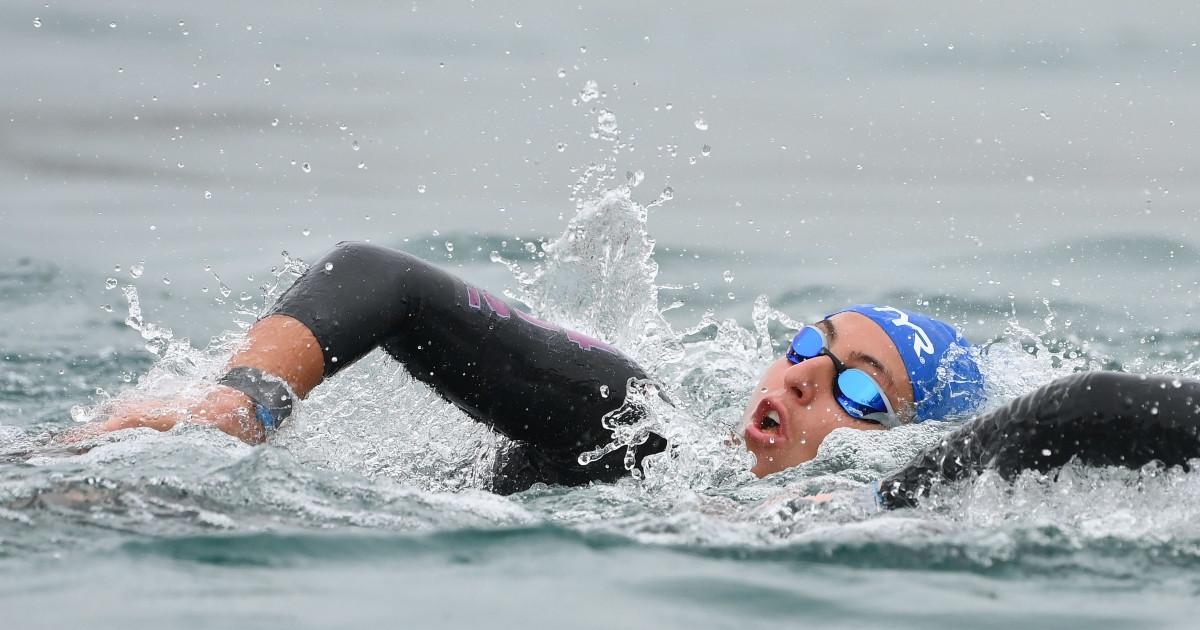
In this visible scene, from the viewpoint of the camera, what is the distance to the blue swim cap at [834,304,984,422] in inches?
174

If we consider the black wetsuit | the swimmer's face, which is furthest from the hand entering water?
the swimmer's face

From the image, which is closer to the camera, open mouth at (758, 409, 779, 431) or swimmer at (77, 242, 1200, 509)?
swimmer at (77, 242, 1200, 509)

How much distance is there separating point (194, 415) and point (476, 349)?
842 mm

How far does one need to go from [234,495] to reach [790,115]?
723cm

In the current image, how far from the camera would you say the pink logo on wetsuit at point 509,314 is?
4047 mm

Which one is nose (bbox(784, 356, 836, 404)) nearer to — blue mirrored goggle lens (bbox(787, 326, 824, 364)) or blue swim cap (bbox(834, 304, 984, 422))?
blue mirrored goggle lens (bbox(787, 326, 824, 364))

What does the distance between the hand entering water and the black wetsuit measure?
0.30 m

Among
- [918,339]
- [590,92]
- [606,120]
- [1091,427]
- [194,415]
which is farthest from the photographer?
[606,120]

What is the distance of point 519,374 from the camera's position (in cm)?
406

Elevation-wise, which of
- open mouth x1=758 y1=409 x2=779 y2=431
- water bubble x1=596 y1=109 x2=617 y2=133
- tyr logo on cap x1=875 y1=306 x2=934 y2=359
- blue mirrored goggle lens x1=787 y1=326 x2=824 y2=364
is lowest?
open mouth x1=758 y1=409 x2=779 y2=431

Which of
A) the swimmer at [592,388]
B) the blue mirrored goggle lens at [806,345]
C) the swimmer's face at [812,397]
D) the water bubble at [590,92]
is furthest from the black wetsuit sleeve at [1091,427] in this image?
the water bubble at [590,92]

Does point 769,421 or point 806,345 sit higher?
point 806,345

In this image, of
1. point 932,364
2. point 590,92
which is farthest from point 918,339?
point 590,92

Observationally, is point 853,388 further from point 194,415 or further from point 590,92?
point 590,92
